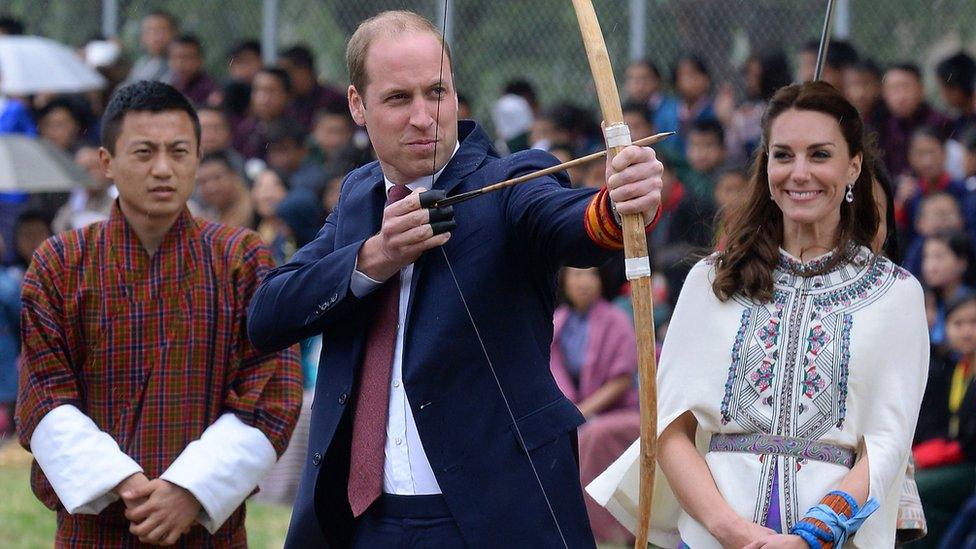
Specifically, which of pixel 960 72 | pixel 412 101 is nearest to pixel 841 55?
pixel 960 72

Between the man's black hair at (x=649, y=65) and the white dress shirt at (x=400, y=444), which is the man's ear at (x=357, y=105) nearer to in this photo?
the white dress shirt at (x=400, y=444)

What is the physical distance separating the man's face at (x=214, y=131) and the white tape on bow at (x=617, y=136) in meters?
7.03

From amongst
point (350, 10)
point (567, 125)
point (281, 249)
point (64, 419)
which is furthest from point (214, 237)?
point (350, 10)

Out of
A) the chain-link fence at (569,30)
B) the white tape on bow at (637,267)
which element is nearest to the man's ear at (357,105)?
the white tape on bow at (637,267)

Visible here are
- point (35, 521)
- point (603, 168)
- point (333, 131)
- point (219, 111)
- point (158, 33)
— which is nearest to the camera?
point (35, 521)

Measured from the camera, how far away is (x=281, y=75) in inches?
409

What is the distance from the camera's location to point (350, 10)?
10742 millimetres

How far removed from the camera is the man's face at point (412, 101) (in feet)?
11.0

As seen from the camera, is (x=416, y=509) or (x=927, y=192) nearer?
(x=416, y=509)

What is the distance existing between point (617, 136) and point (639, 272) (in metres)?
0.27

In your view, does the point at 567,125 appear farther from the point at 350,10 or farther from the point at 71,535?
the point at 71,535

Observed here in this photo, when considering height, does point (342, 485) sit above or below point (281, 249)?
below

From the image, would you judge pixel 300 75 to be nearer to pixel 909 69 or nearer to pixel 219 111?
pixel 219 111

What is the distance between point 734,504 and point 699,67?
6101mm
